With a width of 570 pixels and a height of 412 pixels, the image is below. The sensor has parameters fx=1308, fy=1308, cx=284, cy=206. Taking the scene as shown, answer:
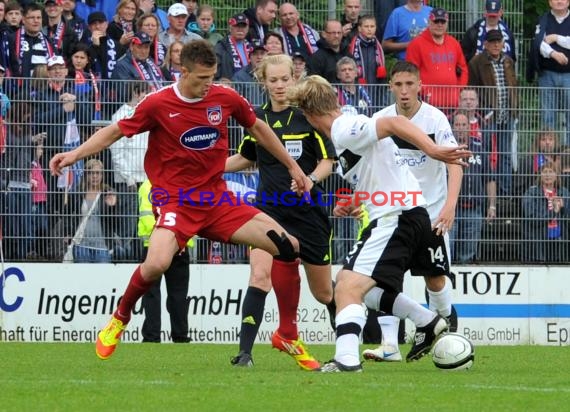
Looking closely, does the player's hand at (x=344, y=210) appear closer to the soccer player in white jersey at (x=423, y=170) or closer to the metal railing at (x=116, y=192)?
the soccer player in white jersey at (x=423, y=170)

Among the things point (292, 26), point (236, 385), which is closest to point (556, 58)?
point (292, 26)

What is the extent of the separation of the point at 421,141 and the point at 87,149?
2.46 meters

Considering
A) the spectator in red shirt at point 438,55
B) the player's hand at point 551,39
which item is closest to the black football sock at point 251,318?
the spectator in red shirt at point 438,55

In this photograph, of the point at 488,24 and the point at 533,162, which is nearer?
the point at 533,162

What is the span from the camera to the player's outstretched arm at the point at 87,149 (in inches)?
369

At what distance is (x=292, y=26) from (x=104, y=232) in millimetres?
4218

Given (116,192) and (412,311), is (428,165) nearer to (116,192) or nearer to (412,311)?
(412,311)

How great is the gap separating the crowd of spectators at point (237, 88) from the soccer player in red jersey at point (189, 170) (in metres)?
5.21

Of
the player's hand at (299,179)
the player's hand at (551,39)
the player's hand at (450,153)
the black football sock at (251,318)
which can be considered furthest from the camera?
the player's hand at (551,39)

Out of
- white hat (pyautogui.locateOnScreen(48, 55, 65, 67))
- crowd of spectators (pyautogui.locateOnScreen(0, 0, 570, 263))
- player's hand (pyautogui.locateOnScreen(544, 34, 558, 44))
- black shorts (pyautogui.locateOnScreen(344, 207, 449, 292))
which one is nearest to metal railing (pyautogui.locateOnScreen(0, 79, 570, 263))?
crowd of spectators (pyautogui.locateOnScreen(0, 0, 570, 263))

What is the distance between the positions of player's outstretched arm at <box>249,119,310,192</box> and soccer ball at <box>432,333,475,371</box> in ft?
5.21

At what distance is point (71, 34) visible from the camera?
55.4 feet

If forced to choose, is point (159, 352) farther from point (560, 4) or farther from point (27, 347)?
point (560, 4)

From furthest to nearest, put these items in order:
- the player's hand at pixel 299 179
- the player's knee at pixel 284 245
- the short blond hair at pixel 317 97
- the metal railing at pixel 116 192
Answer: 1. the metal railing at pixel 116 192
2. the player's hand at pixel 299 179
3. the player's knee at pixel 284 245
4. the short blond hair at pixel 317 97
